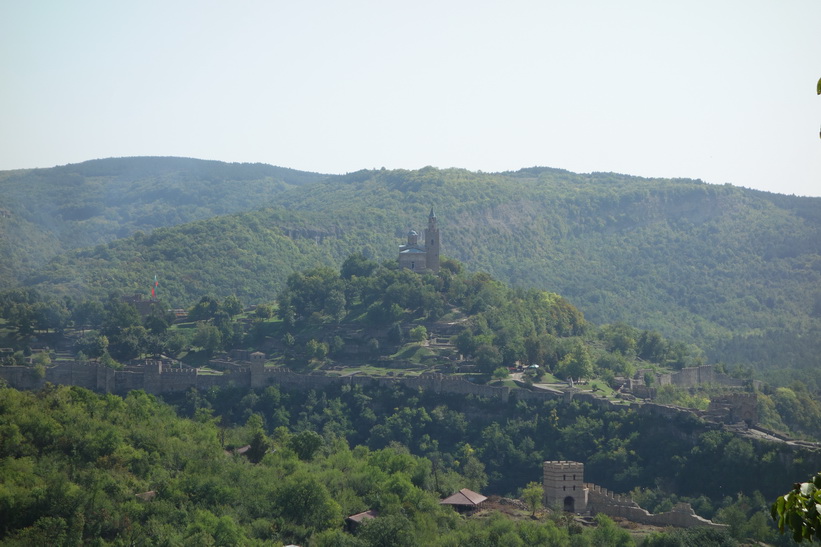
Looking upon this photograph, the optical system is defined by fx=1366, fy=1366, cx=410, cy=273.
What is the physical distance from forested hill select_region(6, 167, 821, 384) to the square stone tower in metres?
36.6

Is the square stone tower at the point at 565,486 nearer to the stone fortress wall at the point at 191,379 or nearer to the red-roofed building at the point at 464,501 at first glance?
the red-roofed building at the point at 464,501

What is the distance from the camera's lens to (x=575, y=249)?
153000 mm

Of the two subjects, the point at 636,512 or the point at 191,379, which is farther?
the point at 191,379

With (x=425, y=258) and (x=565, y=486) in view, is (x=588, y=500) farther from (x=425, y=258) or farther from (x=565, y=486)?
(x=425, y=258)

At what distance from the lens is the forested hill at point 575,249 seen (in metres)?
120

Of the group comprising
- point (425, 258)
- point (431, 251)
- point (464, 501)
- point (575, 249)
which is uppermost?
point (431, 251)

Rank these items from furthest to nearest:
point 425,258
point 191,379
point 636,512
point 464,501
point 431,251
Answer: point 425,258 → point 431,251 → point 191,379 → point 636,512 → point 464,501

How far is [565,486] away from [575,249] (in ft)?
303

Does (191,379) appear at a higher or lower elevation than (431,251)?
lower

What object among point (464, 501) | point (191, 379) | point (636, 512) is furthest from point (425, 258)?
point (464, 501)

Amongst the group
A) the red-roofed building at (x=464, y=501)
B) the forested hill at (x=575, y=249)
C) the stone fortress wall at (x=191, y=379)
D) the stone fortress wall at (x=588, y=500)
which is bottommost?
the stone fortress wall at (x=588, y=500)

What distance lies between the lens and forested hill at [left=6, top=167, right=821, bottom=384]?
120000 mm

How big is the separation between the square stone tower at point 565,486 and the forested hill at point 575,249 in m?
36.6

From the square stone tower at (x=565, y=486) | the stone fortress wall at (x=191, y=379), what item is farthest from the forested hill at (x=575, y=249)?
the square stone tower at (x=565, y=486)
